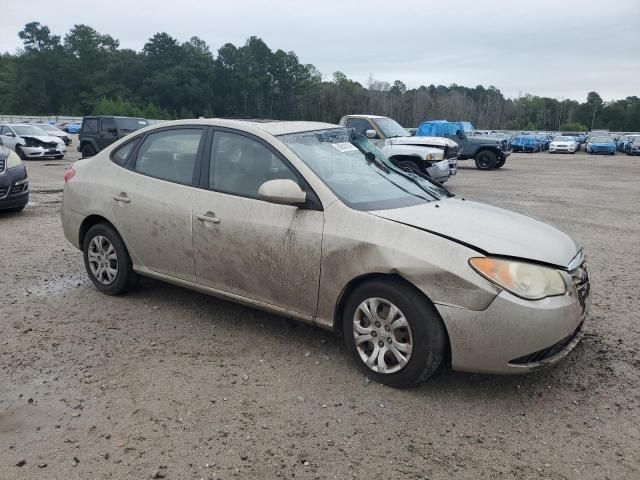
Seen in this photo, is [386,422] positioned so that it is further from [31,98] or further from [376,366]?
[31,98]

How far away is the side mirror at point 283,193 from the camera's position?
3.60 metres

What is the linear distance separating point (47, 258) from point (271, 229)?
3.93m

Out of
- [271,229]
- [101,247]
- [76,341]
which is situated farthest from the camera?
[101,247]

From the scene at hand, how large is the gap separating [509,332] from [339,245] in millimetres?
1143

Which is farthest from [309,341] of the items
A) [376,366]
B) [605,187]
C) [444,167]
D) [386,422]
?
[605,187]

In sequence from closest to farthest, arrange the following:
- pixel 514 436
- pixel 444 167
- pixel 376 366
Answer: pixel 514 436, pixel 376 366, pixel 444 167

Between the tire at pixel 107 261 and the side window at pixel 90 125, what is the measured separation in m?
18.4

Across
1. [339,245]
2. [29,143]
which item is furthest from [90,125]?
[339,245]

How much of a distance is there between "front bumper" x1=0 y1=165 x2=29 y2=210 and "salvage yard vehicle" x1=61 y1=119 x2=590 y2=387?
461cm

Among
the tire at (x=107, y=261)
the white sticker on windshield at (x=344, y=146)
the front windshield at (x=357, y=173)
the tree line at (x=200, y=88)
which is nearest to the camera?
the front windshield at (x=357, y=173)

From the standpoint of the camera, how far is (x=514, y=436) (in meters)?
2.97

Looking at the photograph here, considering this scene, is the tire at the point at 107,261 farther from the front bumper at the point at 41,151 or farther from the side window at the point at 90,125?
the front bumper at the point at 41,151

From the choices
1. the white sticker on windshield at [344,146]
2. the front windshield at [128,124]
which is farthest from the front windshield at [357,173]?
the front windshield at [128,124]

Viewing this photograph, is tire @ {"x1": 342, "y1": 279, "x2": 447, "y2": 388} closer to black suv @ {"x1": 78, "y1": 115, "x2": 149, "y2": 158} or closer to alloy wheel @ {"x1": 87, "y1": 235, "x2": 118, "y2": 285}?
alloy wheel @ {"x1": 87, "y1": 235, "x2": 118, "y2": 285}
